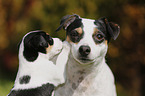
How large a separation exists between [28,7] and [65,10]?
5.46 ft

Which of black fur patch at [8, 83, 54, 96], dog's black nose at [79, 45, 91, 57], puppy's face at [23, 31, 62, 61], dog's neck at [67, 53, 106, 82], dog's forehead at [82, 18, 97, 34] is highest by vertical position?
dog's forehead at [82, 18, 97, 34]

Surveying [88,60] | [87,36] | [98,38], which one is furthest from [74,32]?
[88,60]

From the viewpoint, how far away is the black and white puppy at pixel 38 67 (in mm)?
4961

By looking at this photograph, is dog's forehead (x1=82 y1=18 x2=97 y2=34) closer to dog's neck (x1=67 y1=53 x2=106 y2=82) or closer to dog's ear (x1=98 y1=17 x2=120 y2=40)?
dog's ear (x1=98 y1=17 x2=120 y2=40)

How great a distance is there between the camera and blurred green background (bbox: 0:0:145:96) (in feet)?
34.6

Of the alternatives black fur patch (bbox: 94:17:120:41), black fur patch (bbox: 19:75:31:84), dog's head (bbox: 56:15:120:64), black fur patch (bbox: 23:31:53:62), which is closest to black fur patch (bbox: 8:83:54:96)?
black fur patch (bbox: 19:75:31:84)

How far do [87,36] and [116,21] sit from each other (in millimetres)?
5400

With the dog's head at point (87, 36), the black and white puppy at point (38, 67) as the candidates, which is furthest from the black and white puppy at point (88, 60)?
the black and white puppy at point (38, 67)

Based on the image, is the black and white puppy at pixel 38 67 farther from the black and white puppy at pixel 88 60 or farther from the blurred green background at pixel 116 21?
the blurred green background at pixel 116 21

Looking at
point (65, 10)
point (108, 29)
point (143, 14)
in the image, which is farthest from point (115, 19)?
point (108, 29)

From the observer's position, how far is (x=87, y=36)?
209 inches

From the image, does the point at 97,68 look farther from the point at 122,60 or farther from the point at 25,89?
the point at 122,60

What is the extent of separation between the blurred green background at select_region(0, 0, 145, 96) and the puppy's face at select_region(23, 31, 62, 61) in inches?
207

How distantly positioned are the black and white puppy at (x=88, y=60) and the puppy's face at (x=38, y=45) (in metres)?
0.32
